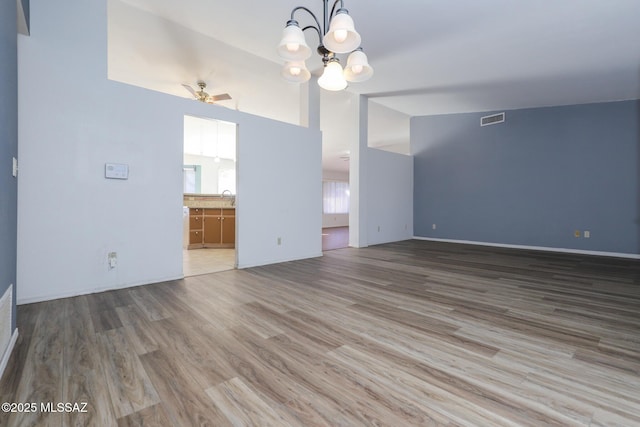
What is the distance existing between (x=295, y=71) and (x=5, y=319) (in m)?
Answer: 2.60

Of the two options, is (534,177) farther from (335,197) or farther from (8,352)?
(335,197)

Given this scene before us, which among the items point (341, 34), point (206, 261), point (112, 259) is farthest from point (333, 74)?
point (206, 261)

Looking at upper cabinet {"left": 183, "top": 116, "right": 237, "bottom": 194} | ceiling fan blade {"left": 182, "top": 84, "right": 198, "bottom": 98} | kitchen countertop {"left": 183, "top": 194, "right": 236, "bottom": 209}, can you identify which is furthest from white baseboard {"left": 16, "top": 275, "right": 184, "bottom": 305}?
upper cabinet {"left": 183, "top": 116, "right": 237, "bottom": 194}

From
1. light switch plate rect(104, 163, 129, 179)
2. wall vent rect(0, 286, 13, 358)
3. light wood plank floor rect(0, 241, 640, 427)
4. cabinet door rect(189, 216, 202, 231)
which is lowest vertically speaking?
light wood plank floor rect(0, 241, 640, 427)

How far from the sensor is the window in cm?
1233

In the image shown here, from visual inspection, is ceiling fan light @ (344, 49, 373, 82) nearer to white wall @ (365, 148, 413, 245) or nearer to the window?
white wall @ (365, 148, 413, 245)

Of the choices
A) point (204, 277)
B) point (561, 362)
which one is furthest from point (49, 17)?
point (561, 362)

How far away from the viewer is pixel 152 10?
3.10m

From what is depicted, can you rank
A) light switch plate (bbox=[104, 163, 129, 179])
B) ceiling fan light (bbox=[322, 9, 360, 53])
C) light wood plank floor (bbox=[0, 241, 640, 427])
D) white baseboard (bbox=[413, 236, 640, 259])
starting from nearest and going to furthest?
light wood plank floor (bbox=[0, 241, 640, 427])
ceiling fan light (bbox=[322, 9, 360, 53])
light switch plate (bbox=[104, 163, 129, 179])
white baseboard (bbox=[413, 236, 640, 259])

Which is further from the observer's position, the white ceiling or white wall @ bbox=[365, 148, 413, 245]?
white wall @ bbox=[365, 148, 413, 245]

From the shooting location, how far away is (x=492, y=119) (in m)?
6.14

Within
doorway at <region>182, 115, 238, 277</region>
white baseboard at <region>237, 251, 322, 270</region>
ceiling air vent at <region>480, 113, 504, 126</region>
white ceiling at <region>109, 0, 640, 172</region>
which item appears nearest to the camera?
white ceiling at <region>109, 0, 640, 172</region>

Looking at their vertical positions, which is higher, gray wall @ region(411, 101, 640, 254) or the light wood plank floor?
gray wall @ region(411, 101, 640, 254)

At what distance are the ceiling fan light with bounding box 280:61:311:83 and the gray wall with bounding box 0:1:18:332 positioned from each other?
1.74m
